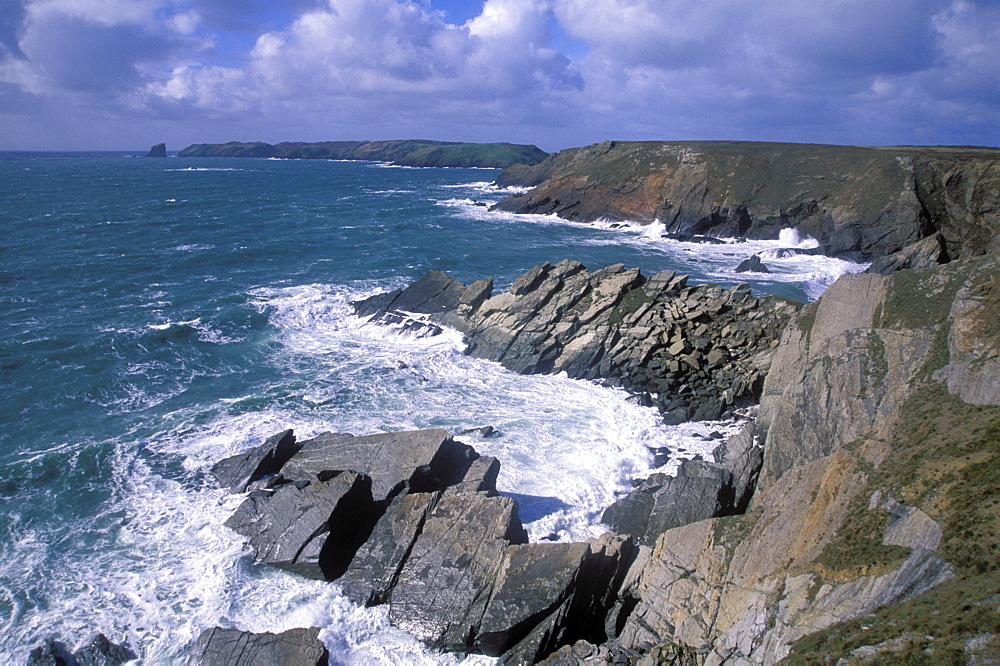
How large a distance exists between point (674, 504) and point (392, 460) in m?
7.94

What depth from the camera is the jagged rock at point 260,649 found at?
11375 millimetres

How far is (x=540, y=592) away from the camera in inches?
470

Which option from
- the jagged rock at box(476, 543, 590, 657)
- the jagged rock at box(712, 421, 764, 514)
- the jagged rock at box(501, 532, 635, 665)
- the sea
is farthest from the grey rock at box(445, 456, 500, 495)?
the jagged rock at box(712, 421, 764, 514)

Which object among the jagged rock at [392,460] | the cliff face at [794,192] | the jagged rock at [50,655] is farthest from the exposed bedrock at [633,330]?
the cliff face at [794,192]

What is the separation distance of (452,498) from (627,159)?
67.7m

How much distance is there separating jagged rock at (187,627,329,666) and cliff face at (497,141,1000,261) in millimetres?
40265

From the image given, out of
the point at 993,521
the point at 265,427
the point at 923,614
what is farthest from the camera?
the point at 265,427

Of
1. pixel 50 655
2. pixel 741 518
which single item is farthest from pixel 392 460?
pixel 741 518

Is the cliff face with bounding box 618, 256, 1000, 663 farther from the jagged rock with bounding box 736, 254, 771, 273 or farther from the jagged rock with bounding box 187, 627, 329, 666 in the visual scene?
the jagged rock with bounding box 736, 254, 771, 273

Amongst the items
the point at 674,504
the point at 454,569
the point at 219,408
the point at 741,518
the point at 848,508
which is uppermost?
the point at 848,508

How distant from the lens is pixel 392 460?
16.5 m

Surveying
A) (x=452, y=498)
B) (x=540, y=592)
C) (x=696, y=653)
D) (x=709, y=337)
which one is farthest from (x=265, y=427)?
(x=709, y=337)

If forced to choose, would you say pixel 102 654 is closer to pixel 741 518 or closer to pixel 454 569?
pixel 454 569

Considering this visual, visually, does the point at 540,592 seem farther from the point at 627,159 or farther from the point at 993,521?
the point at 627,159
